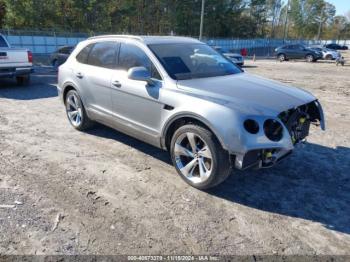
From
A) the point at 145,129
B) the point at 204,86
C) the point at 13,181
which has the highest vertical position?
the point at 204,86

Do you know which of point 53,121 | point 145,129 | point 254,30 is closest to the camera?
point 145,129

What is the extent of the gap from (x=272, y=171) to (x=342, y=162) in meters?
1.25

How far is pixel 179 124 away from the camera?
13.5 ft

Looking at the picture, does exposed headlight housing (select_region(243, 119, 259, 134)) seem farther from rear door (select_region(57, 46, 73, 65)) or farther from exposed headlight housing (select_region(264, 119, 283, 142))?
rear door (select_region(57, 46, 73, 65))

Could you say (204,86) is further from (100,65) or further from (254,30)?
(254,30)

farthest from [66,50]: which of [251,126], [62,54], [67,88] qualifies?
[251,126]

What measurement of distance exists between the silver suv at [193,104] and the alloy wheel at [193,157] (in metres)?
0.01

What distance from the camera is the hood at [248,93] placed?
11.6 feet

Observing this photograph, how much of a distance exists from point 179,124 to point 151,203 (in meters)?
1.09

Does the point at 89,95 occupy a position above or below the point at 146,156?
above

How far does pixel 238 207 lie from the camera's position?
3.64 metres

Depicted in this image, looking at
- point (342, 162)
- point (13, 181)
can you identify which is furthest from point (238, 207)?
point (13, 181)

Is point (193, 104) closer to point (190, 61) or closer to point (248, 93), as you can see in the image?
point (248, 93)

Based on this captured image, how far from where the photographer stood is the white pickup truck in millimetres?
9578
